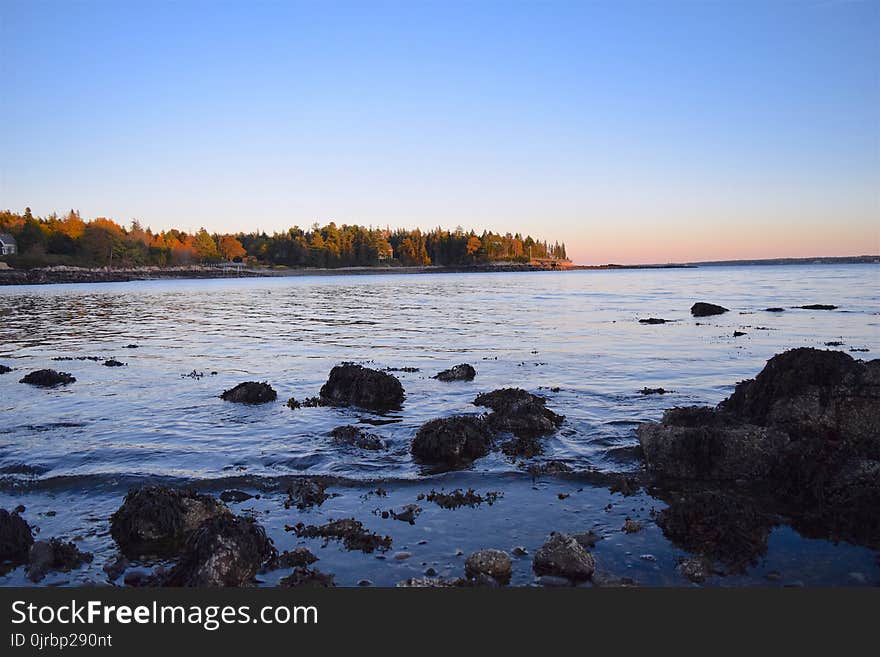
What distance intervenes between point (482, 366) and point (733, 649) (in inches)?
674

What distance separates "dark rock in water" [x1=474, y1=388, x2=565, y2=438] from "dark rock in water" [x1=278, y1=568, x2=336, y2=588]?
6668mm

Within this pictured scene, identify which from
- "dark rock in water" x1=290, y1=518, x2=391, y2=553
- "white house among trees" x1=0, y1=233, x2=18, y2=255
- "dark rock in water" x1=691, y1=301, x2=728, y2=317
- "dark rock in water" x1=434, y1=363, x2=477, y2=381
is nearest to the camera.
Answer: "dark rock in water" x1=290, y1=518, x2=391, y2=553

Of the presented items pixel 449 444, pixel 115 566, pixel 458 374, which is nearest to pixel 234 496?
pixel 115 566

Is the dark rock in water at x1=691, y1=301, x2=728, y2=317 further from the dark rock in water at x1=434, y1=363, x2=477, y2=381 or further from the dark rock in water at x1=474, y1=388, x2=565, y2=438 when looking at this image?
the dark rock in water at x1=474, y1=388, x2=565, y2=438

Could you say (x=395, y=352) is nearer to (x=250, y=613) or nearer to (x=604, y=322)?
(x=604, y=322)

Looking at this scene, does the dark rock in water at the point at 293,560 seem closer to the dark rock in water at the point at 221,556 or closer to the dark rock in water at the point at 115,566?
the dark rock in water at the point at 221,556

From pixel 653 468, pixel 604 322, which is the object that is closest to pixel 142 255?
pixel 604 322

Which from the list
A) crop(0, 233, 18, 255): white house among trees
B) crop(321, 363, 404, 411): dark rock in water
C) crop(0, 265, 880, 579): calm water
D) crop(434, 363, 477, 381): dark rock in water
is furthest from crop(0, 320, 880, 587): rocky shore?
crop(0, 233, 18, 255): white house among trees

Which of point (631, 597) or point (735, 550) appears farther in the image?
point (735, 550)

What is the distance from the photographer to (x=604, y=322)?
1539 inches

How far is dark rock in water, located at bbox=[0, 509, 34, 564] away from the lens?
7355 millimetres

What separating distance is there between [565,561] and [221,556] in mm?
3829

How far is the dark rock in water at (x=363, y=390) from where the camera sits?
16188mm

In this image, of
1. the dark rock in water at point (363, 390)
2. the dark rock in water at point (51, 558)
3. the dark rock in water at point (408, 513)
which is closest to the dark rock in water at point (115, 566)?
the dark rock in water at point (51, 558)
